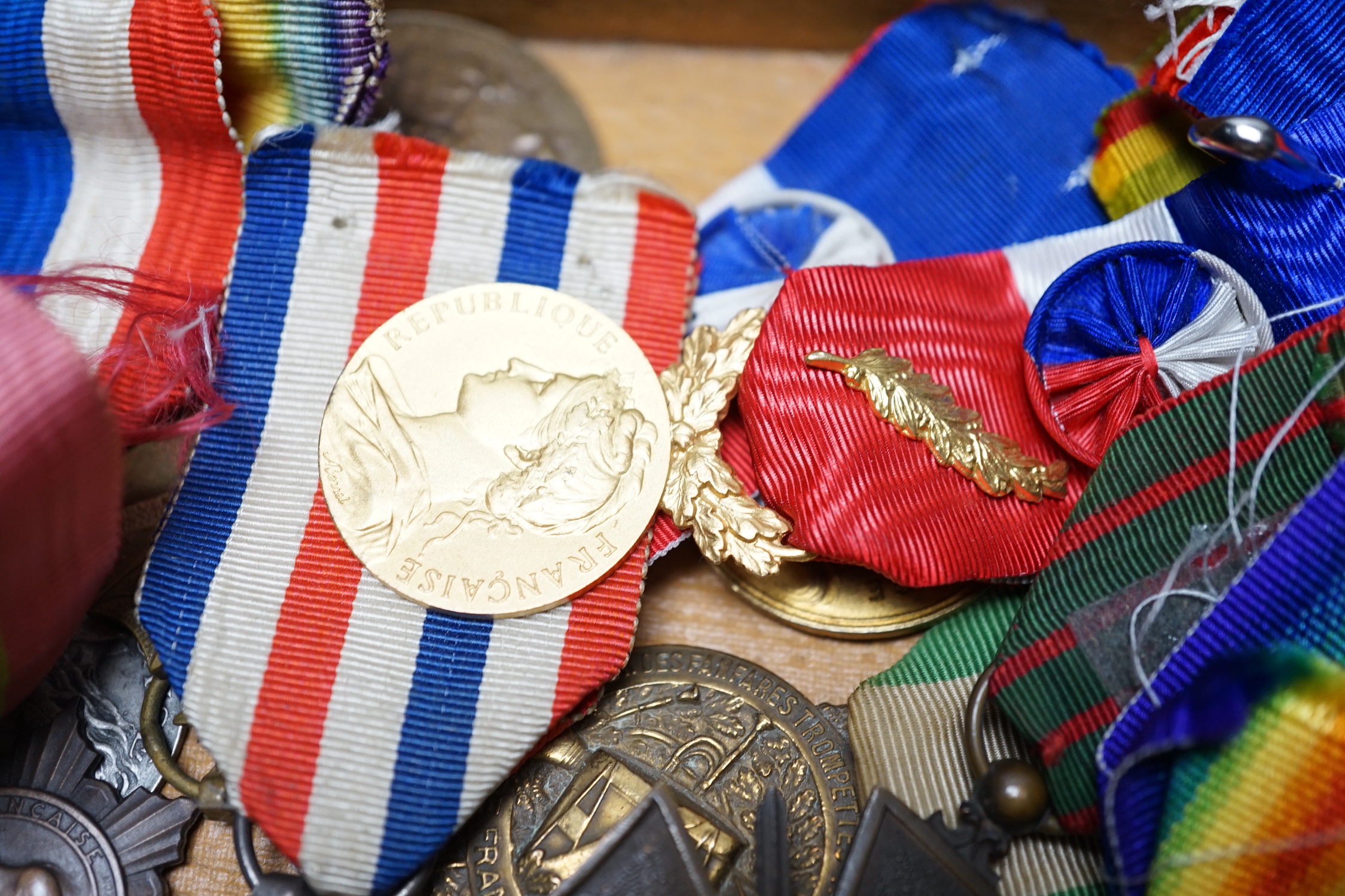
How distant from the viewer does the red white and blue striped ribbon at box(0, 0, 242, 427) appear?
1.32 metres

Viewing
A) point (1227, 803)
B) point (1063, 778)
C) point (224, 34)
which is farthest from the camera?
point (224, 34)

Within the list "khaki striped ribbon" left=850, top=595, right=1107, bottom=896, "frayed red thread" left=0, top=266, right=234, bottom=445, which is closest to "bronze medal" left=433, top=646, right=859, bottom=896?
"khaki striped ribbon" left=850, top=595, right=1107, bottom=896

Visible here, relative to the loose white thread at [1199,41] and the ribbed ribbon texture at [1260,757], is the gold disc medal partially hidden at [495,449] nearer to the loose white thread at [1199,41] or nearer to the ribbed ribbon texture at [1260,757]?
the ribbed ribbon texture at [1260,757]

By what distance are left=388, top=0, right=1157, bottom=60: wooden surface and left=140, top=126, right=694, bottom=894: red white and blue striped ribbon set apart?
25.0 inches

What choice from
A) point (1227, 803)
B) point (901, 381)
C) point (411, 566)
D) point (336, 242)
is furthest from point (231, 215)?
point (1227, 803)

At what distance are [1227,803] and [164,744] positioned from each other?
1.25m

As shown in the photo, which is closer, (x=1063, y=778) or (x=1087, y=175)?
(x=1063, y=778)

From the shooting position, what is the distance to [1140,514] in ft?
3.80

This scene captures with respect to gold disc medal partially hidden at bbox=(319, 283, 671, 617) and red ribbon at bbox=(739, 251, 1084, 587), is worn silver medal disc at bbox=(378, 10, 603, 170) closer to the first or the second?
gold disc medal partially hidden at bbox=(319, 283, 671, 617)

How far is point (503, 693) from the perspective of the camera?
1.19 metres

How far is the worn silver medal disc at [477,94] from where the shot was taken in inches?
70.1

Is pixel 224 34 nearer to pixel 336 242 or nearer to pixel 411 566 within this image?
pixel 336 242

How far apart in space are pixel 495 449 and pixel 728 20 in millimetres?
1105
